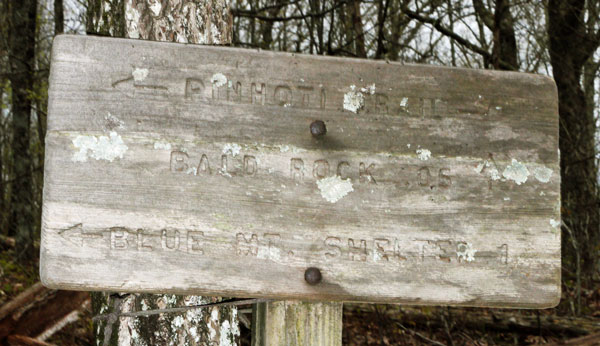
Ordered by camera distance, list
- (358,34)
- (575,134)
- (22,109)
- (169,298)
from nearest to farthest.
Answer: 1. (169,298)
2. (358,34)
3. (575,134)
4. (22,109)

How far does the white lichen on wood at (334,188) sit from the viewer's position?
1.55 metres

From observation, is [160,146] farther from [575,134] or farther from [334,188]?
[575,134]

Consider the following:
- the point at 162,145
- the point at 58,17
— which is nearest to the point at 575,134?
the point at 162,145

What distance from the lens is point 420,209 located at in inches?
Answer: 63.1

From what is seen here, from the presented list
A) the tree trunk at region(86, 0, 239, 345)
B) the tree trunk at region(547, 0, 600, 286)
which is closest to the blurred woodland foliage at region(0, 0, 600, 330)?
the tree trunk at region(547, 0, 600, 286)

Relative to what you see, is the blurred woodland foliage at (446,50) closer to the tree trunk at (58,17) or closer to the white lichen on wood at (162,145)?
the tree trunk at (58,17)

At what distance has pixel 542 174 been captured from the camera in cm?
166

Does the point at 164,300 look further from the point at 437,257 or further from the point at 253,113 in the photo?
the point at 437,257

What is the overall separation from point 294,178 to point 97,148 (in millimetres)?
538

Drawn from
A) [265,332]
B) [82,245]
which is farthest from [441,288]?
[82,245]

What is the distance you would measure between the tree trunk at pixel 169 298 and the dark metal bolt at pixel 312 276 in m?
0.72

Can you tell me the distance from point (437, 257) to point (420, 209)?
0.48 ft

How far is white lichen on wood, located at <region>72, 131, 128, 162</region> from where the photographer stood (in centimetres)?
148

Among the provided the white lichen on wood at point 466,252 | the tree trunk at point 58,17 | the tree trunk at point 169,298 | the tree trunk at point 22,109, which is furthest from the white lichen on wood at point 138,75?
the tree trunk at point 58,17
